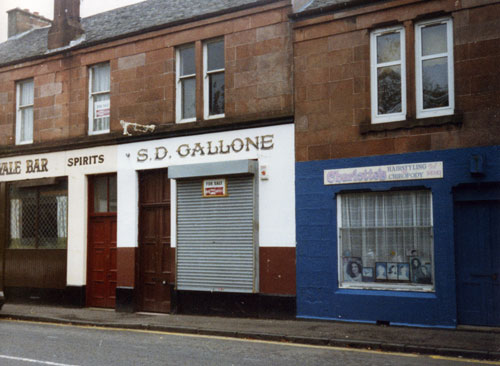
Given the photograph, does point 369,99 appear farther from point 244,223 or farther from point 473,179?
point 244,223

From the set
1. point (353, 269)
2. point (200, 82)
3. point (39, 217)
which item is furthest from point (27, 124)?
point (353, 269)

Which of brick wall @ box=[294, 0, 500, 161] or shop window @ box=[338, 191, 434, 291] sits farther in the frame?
shop window @ box=[338, 191, 434, 291]

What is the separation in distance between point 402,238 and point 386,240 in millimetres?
345

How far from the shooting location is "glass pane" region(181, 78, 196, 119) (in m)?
15.7

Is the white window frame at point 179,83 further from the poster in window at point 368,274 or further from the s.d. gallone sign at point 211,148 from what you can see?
the poster in window at point 368,274

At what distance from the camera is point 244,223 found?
14273 millimetres

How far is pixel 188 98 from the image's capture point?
51.7 feet

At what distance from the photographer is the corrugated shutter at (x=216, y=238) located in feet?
46.6

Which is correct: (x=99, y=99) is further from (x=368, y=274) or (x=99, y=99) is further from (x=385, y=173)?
(x=368, y=274)

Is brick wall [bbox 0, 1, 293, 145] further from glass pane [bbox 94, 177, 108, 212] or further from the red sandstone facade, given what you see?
glass pane [bbox 94, 177, 108, 212]

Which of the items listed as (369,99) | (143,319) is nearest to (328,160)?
(369,99)

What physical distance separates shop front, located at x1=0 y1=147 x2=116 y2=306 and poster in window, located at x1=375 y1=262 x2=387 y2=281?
7759 millimetres

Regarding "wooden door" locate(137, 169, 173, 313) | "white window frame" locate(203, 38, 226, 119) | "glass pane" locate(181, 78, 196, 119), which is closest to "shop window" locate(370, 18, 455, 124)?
"white window frame" locate(203, 38, 226, 119)

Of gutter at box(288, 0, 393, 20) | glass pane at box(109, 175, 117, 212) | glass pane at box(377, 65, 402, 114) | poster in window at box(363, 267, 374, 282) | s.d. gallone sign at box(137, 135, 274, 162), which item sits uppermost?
gutter at box(288, 0, 393, 20)
